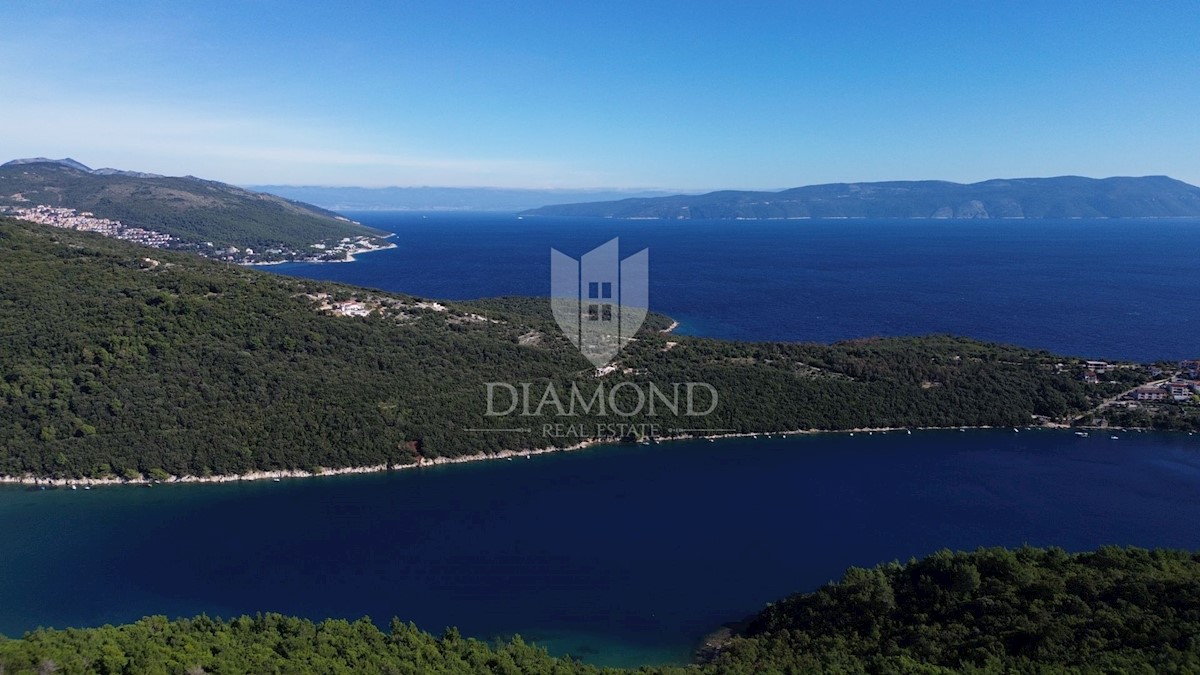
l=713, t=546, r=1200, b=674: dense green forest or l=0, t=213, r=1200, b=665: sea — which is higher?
l=713, t=546, r=1200, b=674: dense green forest

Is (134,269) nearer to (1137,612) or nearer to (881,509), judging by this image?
(881,509)

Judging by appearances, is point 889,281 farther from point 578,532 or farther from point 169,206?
point 169,206

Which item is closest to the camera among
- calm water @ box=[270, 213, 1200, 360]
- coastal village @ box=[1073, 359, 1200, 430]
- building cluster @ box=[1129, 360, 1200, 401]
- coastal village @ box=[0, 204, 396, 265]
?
coastal village @ box=[1073, 359, 1200, 430]

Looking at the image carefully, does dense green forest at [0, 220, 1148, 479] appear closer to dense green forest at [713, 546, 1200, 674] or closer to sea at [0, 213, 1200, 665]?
sea at [0, 213, 1200, 665]

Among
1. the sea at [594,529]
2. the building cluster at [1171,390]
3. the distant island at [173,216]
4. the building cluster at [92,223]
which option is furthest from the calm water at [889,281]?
the sea at [594,529]

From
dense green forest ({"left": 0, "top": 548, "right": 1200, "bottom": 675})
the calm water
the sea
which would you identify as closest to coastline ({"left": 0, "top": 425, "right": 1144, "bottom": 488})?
the sea

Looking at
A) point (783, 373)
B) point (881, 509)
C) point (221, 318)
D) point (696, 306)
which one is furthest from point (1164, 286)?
point (221, 318)
